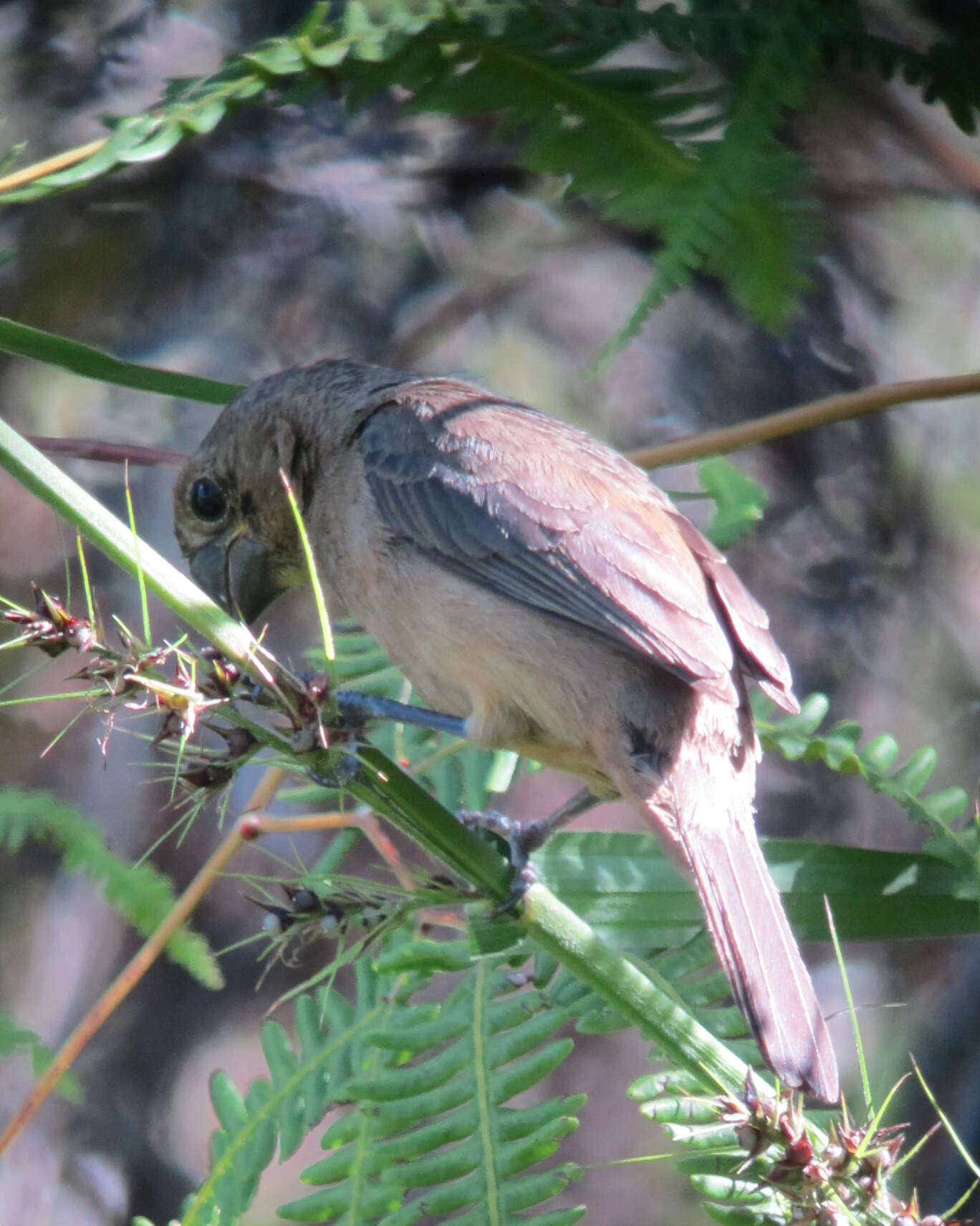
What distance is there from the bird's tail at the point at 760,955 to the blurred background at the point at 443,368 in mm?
1886

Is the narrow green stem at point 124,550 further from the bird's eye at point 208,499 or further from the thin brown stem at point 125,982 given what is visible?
the bird's eye at point 208,499

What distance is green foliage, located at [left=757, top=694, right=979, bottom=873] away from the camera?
2.21 meters

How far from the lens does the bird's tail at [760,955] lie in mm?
1727

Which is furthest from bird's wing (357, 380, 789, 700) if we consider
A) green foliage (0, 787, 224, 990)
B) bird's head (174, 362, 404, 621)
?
green foliage (0, 787, 224, 990)

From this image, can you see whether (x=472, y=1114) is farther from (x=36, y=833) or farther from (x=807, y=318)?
(x=807, y=318)

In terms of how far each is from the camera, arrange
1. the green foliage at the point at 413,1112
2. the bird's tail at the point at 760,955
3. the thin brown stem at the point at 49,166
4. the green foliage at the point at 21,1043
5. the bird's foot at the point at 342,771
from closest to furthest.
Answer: the bird's foot at the point at 342,771 → the bird's tail at the point at 760,955 → the green foliage at the point at 413,1112 → the green foliage at the point at 21,1043 → the thin brown stem at the point at 49,166

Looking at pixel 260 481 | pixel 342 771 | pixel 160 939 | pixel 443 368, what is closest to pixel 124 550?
pixel 342 771

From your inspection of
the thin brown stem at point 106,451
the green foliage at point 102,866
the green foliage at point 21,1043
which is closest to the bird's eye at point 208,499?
the thin brown stem at point 106,451

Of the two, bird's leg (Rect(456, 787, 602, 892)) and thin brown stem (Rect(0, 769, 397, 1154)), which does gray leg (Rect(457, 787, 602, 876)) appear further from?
thin brown stem (Rect(0, 769, 397, 1154))

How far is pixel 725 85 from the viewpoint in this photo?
121 inches

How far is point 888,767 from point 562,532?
2.41 ft

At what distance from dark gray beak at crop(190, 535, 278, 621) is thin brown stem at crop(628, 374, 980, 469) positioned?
0.94 meters

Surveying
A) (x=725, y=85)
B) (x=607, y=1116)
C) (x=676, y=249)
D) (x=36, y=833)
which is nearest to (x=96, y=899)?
(x=36, y=833)

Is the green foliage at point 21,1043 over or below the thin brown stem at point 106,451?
below
